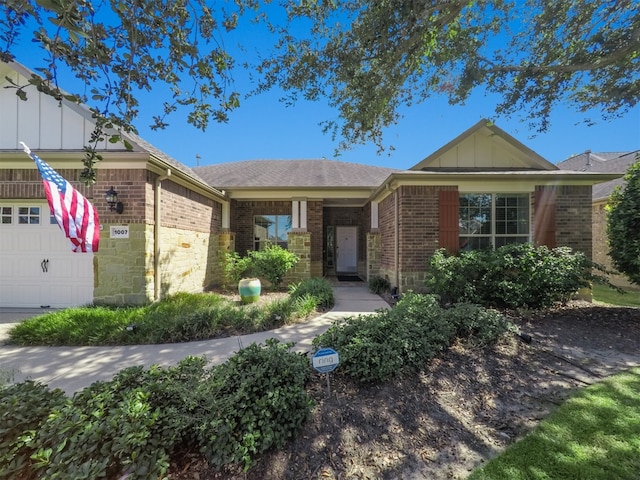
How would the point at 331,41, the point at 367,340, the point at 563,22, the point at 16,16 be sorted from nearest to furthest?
the point at 16,16
the point at 367,340
the point at 331,41
the point at 563,22

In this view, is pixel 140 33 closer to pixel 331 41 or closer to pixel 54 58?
pixel 54 58

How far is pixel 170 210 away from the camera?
7.09 metres

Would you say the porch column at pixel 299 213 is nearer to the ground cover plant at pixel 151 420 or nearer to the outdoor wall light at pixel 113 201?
the outdoor wall light at pixel 113 201

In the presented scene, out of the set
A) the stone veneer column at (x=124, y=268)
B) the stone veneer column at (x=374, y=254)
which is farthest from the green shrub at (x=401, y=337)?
the stone veneer column at (x=374, y=254)

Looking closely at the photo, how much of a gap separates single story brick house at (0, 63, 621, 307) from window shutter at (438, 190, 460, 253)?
3cm

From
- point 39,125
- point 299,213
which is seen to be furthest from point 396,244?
point 39,125

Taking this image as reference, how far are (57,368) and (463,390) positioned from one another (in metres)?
4.83

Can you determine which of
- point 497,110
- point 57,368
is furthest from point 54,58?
point 497,110

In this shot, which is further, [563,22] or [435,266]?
[435,266]

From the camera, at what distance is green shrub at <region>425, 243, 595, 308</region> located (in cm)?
569

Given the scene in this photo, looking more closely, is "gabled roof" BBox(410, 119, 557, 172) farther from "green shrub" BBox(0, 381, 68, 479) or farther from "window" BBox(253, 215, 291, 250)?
"green shrub" BBox(0, 381, 68, 479)

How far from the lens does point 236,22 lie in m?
3.30

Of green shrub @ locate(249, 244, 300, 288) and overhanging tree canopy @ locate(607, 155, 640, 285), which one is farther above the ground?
overhanging tree canopy @ locate(607, 155, 640, 285)

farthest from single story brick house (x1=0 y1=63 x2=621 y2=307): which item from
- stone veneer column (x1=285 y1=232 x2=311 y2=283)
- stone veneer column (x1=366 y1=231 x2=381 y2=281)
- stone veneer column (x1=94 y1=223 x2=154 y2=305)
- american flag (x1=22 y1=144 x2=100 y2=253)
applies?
stone veneer column (x1=285 y1=232 x2=311 y2=283)
